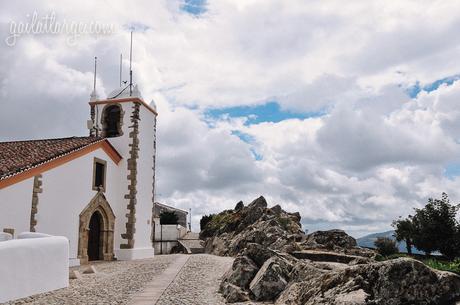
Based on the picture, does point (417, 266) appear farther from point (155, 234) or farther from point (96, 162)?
point (155, 234)

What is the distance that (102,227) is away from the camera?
2205 centimetres

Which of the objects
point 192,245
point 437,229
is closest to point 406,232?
point 437,229

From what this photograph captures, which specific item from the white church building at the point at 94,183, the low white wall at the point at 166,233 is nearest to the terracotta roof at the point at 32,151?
the white church building at the point at 94,183

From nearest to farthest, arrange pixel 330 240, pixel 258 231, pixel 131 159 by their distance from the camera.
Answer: pixel 330 240 → pixel 258 231 → pixel 131 159

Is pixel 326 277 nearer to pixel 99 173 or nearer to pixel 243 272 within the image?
pixel 243 272

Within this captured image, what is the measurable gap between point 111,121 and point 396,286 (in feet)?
71.1

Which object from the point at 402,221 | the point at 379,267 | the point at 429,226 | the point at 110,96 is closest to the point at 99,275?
the point at 379,267

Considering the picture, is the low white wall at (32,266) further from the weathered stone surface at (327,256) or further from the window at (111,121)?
the window at (111,121)

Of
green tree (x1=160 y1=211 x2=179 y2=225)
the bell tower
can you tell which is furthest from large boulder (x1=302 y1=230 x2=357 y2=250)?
green tree (x1=160 y1=211 x2=179 y2=225)

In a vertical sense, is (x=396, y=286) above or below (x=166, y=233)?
below

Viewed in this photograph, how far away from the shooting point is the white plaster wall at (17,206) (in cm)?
1484

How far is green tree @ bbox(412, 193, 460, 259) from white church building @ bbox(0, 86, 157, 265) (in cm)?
2220

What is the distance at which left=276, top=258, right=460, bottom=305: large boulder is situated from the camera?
5.63 m

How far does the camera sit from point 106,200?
22.0m
